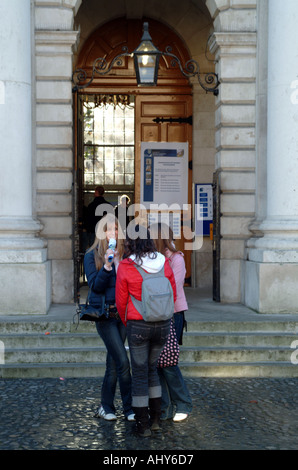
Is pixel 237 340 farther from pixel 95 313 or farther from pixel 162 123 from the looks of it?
pixel 162 123

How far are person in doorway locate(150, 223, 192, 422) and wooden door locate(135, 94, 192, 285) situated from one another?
6.85 metres

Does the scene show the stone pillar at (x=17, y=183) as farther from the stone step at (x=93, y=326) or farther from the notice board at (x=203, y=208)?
the notice board at (x=203, y=208)

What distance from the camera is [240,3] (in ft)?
33.9

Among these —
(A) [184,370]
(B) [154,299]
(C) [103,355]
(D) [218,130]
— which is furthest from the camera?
(D) [218,130]

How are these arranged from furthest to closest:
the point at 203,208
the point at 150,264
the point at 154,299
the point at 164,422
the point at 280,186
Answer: the point at 203,208, the point at 280,186, the point at 164,422, the point at 150,264, the point at 154,299

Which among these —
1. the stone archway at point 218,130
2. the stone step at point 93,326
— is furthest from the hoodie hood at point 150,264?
the stone archway at point 218,130

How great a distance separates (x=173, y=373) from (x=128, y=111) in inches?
322

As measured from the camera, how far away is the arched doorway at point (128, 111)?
13.0m

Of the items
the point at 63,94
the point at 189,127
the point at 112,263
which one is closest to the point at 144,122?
the point at 189,127

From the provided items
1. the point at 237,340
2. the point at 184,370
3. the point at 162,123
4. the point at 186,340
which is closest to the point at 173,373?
the point at 184,370

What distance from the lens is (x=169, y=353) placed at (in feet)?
19.3

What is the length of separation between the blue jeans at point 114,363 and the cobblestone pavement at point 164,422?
0.17 metres
